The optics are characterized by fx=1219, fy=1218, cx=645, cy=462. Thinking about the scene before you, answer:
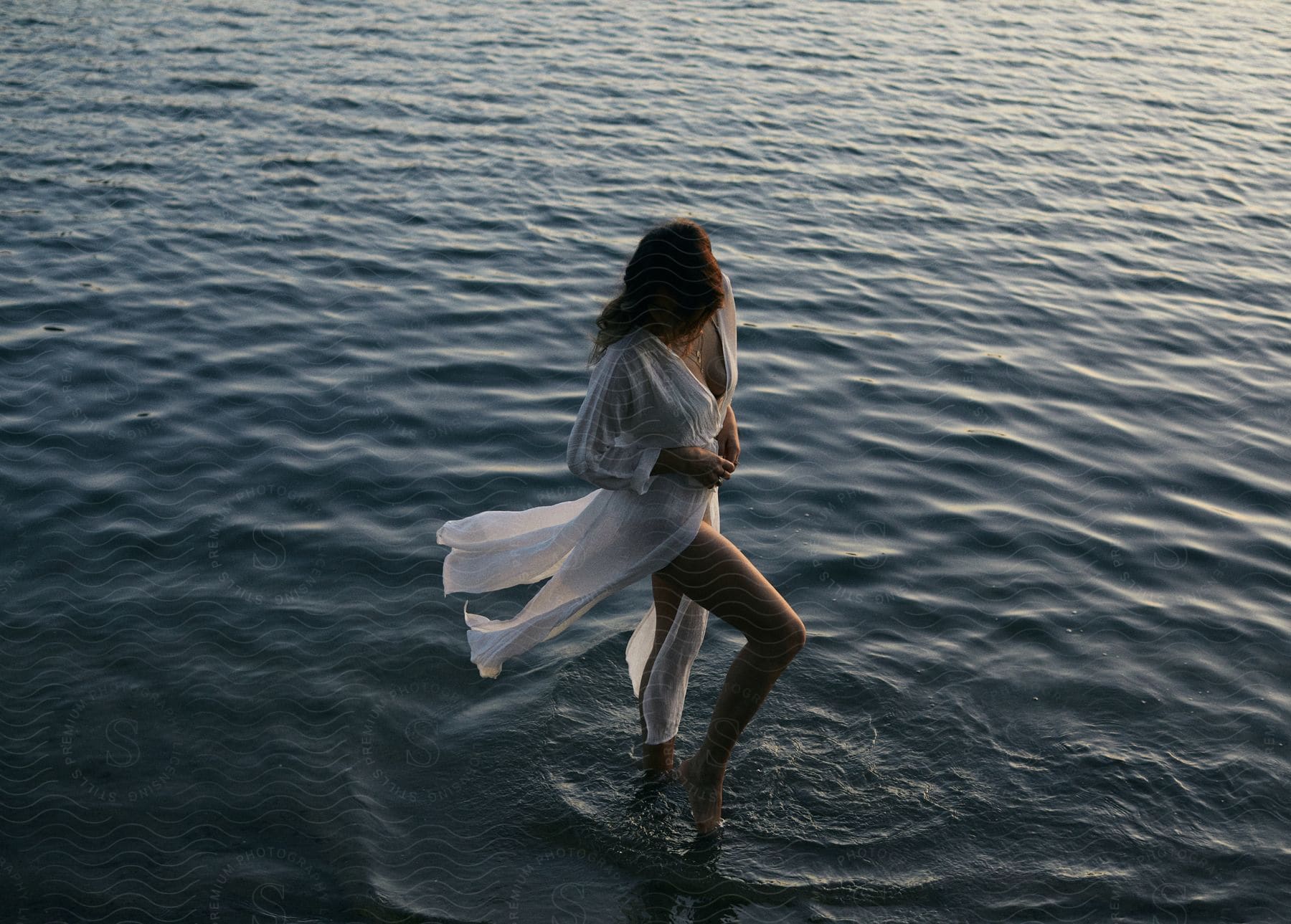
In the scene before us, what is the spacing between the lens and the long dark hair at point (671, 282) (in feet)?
13.0

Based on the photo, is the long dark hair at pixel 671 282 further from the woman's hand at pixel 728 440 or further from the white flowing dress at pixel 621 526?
the woman's hand at pixel 728 440

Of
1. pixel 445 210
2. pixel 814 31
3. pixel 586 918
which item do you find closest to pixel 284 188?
pixel 445 210

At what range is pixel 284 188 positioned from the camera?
1180 cm

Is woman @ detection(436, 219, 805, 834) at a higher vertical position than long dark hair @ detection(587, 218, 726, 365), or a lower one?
lower

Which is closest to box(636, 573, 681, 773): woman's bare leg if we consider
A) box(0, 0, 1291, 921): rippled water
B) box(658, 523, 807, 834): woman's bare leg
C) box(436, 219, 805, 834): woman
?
box(436, 219, 805, 834): woman

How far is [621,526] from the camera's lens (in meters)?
4.36

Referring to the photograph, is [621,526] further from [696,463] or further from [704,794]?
[704,794]

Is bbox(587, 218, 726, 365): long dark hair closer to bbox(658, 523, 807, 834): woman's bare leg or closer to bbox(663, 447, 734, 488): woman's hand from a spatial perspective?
bbox(663, 447, 734, 488): woman's hand

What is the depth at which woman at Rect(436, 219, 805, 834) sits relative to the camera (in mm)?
4062

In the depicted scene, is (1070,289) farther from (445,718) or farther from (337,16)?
(337,16)

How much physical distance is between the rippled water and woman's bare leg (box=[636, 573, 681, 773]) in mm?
143

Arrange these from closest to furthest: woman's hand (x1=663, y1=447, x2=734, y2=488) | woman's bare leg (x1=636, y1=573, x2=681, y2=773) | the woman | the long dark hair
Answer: the long dark hair → the woman → woman's hand (x1=663, y1=447, x2=734, y2=488) → woman's bare leg (x1=636, y1=573, x2=681, y2=773)

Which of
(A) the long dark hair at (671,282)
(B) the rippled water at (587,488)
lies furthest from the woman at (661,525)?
(B) the rippled water at (587,488)

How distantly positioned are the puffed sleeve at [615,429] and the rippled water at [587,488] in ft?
4.82
